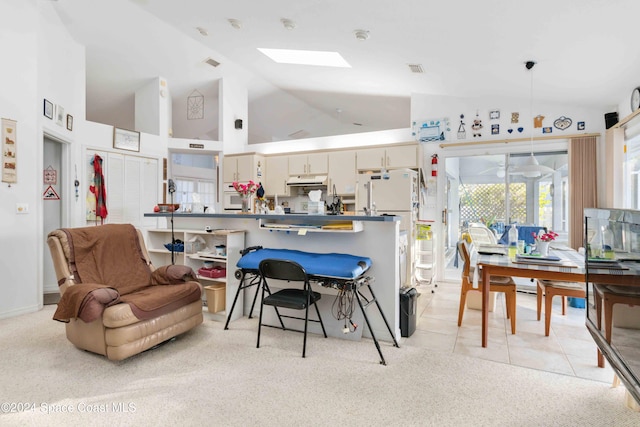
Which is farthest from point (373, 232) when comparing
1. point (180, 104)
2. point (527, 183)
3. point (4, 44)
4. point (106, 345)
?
point (180, 104)

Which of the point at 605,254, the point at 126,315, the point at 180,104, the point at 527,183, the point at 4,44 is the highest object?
the point at 180,104

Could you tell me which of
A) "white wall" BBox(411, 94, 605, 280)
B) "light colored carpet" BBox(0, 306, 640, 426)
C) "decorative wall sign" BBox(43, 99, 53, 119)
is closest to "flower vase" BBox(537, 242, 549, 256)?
"light colored carpet" BBox(0, 306, 640, 426)

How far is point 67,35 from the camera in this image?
4.65m

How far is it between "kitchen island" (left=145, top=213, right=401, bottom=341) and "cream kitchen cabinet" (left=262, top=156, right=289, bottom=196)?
3067 millimetres

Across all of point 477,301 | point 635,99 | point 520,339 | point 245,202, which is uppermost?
point 635,99

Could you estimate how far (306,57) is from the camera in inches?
194

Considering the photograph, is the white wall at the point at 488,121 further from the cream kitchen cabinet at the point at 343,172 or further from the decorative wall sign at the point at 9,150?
the decorative wall sign at the point at 9,150

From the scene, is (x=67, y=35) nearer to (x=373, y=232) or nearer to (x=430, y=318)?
(x=373, y=232)

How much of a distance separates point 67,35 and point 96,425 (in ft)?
16.7

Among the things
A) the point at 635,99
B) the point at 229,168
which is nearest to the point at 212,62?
the point at 229,168

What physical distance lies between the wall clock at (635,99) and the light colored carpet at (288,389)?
121 inches

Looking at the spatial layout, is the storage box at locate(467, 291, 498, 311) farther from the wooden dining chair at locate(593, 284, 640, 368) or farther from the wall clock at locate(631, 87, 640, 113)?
the wall clock at locate(631, 87, 640, 113)

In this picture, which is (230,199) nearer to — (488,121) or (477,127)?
(477,127)

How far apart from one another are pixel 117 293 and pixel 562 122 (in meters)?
5.56
